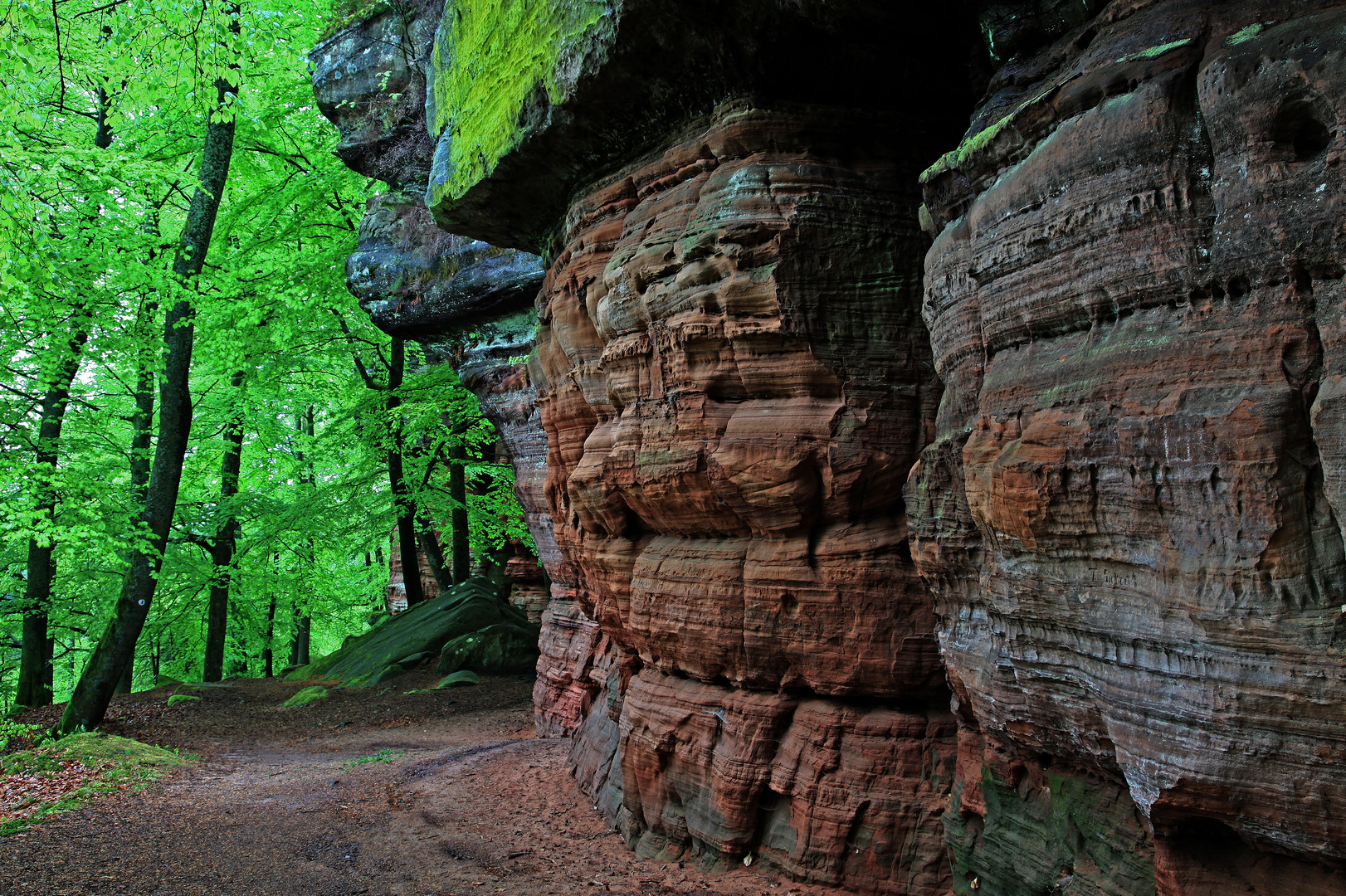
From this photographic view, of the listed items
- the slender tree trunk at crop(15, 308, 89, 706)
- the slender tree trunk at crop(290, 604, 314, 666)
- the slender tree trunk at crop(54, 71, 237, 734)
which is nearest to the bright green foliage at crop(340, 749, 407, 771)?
the slender tree trunk at crop(54, 71, 237, 734)

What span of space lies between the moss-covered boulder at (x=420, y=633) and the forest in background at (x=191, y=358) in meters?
1.87

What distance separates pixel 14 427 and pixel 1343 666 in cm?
1596

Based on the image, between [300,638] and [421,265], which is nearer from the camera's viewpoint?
[421,265]

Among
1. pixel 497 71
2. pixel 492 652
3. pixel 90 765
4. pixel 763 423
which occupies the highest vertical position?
pixel 497 71

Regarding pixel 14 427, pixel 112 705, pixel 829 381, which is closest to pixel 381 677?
pixel 112 705

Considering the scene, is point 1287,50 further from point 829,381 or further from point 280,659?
point 280,659

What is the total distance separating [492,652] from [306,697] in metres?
3.47

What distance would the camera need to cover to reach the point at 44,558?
15211 mm

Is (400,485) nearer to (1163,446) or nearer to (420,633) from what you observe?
(420,633)

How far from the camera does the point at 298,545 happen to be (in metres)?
19.9

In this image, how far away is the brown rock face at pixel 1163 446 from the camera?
332cm

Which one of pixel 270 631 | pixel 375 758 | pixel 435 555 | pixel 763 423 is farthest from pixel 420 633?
pixel 763 423

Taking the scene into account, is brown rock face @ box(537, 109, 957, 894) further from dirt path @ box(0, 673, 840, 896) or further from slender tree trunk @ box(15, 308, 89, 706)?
slender tree trunk @ box(15, 308, 89, 706)

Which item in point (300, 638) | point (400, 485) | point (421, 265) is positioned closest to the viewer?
point (421, 265)
